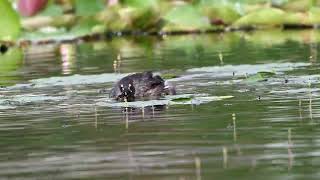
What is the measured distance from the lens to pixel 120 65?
18.2m

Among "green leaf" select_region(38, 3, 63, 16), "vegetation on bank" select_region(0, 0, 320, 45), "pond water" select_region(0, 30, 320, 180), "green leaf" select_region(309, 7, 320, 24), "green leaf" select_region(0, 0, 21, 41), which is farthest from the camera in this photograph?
"green leaf" select_region(38, 3, 63, 16)

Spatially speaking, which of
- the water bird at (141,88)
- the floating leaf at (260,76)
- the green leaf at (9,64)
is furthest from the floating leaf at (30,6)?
the water bird at (141,88)

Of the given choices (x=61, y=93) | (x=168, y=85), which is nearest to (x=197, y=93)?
(x=168, y=85)

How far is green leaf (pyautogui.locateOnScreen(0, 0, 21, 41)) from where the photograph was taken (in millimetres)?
21172

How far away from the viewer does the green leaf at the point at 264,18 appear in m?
26.4

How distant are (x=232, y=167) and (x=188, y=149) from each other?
2.99 ft

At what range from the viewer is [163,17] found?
87.9 ft

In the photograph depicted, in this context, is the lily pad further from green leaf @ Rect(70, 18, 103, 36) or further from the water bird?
green leaf @ Rect(70, 18, 103, 36)

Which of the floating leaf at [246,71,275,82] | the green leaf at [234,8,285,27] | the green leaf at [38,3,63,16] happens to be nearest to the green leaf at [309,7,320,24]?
the green leaf at [234,8,285,27]

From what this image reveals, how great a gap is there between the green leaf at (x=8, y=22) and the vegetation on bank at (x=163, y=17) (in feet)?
11.7

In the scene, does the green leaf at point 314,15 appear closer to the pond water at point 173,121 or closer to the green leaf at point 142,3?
the green leaf at point 142,3

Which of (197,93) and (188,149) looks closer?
(188,149)

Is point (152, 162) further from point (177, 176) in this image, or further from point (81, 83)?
point (81, 83)

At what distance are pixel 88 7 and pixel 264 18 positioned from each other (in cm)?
452
